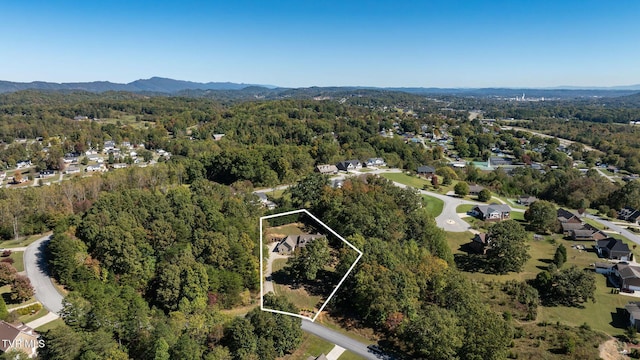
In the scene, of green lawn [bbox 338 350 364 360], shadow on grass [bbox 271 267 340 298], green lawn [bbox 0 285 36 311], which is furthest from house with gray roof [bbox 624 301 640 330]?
green lawn [bbox 0 285 36 311]

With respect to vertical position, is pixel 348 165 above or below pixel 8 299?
above

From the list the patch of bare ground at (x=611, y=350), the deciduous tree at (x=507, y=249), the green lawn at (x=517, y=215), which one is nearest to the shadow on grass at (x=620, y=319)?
the patch of bare ground at (x=611, y=350)

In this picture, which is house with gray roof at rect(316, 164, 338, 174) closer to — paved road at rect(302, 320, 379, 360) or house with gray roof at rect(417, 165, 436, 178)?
house with gray roof at rect(417, 165, 436, 178)

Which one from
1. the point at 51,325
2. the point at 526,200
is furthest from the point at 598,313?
the point at 51,325

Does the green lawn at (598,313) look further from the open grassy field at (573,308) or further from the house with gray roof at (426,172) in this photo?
the house with gray roof at (426,172)

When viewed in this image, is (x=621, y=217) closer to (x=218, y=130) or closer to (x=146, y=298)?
(x=146, y=298)

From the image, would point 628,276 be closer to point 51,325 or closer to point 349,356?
point 349,356

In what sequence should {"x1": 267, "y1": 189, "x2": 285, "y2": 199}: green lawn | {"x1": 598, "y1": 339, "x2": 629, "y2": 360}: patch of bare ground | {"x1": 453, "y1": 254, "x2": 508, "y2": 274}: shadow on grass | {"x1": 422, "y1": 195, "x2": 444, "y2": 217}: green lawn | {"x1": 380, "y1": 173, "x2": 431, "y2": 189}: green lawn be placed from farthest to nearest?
{"x1": 380, "y1": 173, "x2": 431, "y2": 189}: green lawn
{"x1": 267, "y1": 189, "x2": 285, "y2": 199}: green lawn
{"x1": 422, "y1": 195, "x2": 444, "y2": 217}: green lawn
{"x1": 453, "y1": 254, "x2": 508, "y2": 274}: shadow on grass
{"x1": 598, "y1": 339, "x2": 629, "y2": 360}: patch of bare ground
